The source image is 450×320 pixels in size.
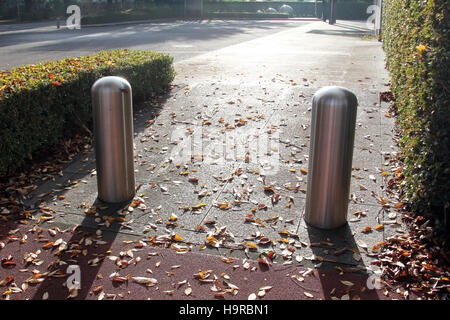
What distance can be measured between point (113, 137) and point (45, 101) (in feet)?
6.09

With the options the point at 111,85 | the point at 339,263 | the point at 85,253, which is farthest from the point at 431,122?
the point at 85,253

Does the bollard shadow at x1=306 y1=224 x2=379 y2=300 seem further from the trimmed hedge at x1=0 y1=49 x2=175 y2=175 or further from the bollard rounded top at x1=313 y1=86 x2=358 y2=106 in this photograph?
the trimmed hedge at x1=0 y1=49 x2=175 y2=175

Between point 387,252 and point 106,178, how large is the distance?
118 inches

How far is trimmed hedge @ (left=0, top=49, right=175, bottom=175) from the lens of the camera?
17.3 feet

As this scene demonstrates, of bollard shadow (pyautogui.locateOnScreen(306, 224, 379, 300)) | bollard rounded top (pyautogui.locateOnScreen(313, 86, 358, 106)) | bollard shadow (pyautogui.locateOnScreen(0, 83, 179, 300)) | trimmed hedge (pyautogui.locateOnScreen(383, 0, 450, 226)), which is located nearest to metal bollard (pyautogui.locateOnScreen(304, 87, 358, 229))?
bollard rounded top (pyautogui.locateOnScreen(313, 86, 358, 106))

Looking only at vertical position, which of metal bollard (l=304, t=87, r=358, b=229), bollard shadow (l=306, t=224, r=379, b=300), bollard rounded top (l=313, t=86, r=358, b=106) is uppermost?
bollard rounded top (l=313, t=86, r=358, b=106)

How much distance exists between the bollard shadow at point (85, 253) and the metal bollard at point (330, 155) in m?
2.02

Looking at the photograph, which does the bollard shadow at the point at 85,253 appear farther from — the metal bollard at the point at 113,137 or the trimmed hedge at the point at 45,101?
the trimmed hedge at the point at 45,101

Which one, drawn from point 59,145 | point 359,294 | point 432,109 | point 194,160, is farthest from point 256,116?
point 359,294

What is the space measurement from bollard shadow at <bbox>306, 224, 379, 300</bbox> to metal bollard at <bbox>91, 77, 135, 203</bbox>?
82.3 inches

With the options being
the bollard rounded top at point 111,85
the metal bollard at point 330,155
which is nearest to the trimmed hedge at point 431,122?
the metal bollard at point 330,155

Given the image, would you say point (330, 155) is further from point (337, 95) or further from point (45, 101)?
point (45, 101)

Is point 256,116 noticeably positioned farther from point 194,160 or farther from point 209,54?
point 209,54

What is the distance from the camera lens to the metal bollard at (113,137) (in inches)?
178
